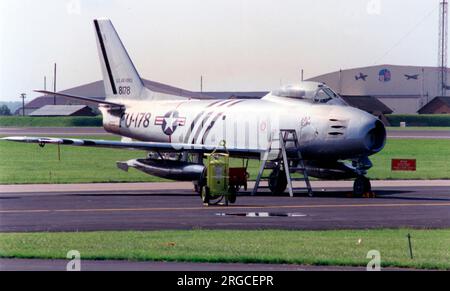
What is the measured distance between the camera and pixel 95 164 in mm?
57094

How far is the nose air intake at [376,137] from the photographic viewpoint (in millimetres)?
34812

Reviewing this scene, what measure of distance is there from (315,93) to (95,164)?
22.8 meters

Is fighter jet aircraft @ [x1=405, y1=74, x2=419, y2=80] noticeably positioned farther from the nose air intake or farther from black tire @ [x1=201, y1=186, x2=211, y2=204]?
black tire @ [x1=201, y1=186, x2=211, y2=204]

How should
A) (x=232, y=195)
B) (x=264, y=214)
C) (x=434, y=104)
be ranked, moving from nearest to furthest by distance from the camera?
(x=264, y=214) < (x=232, y=195) < (x=434, y=104)

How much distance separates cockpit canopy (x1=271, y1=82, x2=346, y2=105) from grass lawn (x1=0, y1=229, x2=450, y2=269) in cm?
1278

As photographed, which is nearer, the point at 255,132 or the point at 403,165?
the point at 255,132

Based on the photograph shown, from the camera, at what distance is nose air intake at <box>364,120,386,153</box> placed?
34.8 m

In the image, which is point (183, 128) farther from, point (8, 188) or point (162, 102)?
point (8, 188)

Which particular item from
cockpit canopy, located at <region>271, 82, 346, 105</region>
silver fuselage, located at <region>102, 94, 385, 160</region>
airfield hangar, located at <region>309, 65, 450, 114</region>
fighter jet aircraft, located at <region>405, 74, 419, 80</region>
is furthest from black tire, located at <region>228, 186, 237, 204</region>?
fighter jet aircraft, located at <region>405, 74, 419, 80</region>

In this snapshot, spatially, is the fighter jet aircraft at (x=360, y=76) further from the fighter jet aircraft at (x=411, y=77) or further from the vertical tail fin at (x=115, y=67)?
the vertical tail fin at (x=115, y=67)

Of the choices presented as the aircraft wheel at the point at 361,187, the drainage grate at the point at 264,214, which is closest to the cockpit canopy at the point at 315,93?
the aircraft wheel at the point at 361,187

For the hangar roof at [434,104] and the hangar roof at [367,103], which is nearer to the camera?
the hangar roof at [367,103]

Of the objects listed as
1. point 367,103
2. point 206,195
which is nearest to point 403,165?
point 206,195

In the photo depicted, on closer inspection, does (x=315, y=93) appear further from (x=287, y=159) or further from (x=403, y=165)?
(x=403, y=165)
